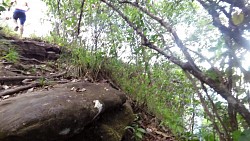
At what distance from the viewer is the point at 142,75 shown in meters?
4.02

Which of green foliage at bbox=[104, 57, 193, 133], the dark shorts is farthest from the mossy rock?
the dark shorts

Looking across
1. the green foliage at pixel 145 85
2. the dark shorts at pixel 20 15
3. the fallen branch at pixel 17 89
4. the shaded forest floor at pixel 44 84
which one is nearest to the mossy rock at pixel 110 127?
the shaded forest floor at pixel 44 84

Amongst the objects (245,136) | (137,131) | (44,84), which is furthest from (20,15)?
(245,136)

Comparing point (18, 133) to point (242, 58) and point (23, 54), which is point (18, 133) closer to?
point (242, 58)

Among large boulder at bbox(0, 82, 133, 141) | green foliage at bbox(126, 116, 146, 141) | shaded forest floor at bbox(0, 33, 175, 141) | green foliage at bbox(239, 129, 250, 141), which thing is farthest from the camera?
shaded forest floor at bbox(0, 33, 175, 141)

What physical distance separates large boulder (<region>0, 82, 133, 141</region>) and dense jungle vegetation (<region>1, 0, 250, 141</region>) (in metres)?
0.65

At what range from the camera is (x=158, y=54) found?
132 inches

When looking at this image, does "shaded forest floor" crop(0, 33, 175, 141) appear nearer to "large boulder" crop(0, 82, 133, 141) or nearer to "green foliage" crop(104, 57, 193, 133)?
"green foliage" crop(104, 57, 193, 133)

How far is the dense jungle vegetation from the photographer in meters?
1.39

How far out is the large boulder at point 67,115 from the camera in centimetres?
218

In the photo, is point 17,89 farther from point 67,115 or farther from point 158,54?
point 158,54

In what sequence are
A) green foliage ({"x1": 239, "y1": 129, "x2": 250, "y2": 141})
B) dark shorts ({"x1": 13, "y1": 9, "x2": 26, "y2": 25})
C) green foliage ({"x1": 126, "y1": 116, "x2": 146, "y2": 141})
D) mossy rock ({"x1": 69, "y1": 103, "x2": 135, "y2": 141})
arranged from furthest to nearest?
dark shorts ({"x1": 13, "y1": 9, "x2": 26, "y2": 25}) → green foliage ({"x1": 126, "y1": 116, "x2": 146, "y2": 141}) → mossy rock ({"x1": 69, "y1": 103, "x2": 135, "y2": 141}) → green foliage ({"x1": 239, "y1": 129, "x2": 250, "y2": 141})

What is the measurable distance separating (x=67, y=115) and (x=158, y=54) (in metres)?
1.41

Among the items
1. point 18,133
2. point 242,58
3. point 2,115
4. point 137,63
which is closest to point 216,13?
point 242,58
